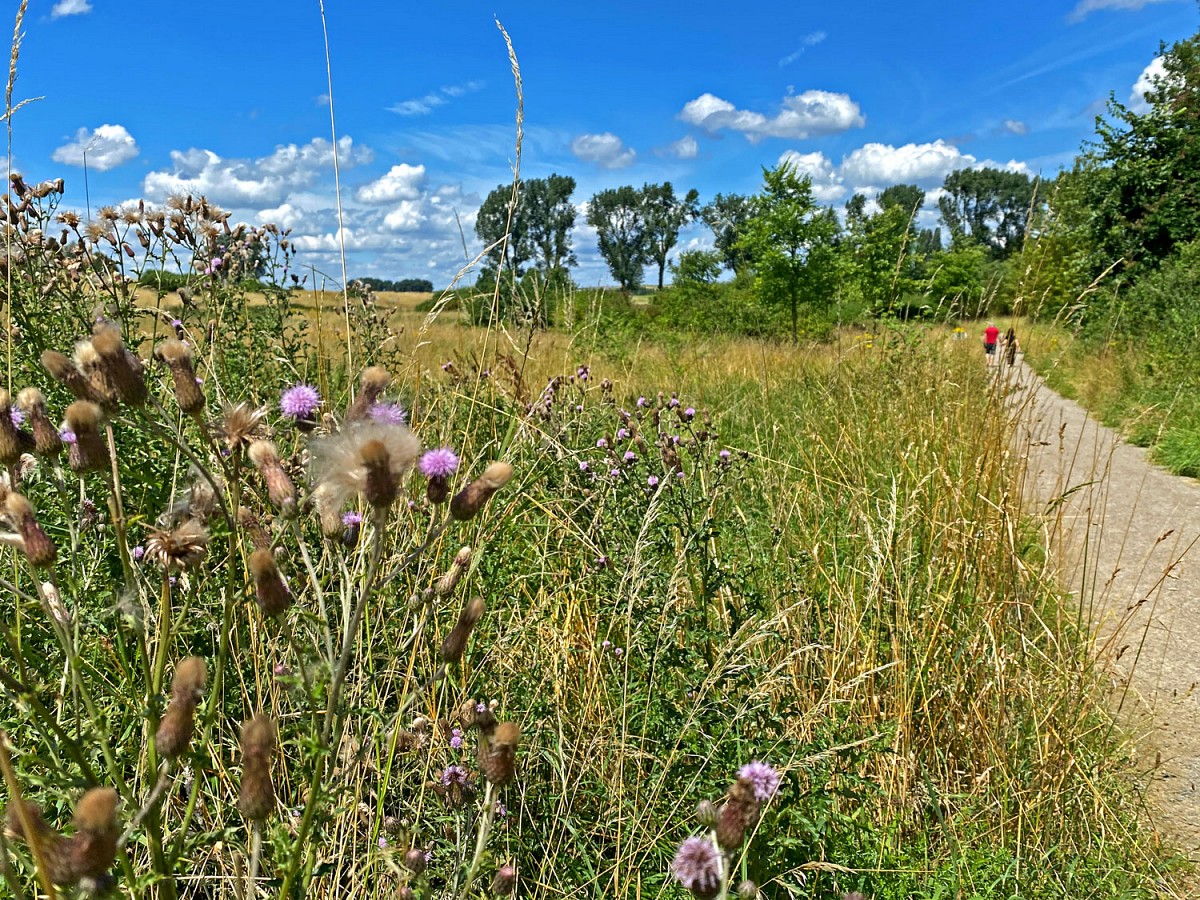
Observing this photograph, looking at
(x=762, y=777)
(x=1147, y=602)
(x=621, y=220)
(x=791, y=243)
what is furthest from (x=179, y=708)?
(x=621, y=220)

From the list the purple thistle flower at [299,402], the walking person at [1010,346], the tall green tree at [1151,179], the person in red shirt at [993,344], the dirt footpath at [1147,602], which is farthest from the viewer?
the tall green tree at [1151,179]

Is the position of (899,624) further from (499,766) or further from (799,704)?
(499,766)

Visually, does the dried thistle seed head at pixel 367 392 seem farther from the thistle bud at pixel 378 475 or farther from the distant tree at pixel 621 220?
the distant tree at pixel 621 220

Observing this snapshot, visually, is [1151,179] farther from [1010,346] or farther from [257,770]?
[257,770]

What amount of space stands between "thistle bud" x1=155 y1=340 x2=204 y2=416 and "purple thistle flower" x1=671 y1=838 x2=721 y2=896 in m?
0.90

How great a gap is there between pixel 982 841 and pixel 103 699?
2.27 m

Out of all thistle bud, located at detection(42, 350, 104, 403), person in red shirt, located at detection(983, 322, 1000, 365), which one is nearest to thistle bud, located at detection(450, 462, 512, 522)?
thistle bud, located at detection(42, 350, 104, 403)

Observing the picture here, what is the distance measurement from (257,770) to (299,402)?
71 cm

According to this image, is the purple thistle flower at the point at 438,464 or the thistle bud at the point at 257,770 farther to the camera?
the purple thistle flower at the point at 438,464

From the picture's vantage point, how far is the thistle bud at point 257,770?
83 cm

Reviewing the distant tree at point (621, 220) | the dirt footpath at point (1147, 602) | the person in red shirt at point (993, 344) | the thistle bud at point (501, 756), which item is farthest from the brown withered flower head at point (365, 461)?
the distant tree at point (621, 220)

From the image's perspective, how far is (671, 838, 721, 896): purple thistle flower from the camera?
94 cm

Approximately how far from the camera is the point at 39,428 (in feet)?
3.68

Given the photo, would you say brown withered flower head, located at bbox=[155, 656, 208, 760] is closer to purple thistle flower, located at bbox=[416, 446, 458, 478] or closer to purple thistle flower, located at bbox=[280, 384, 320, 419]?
purple thistle flower, located at bbox=[416, 446, 458, 478]
